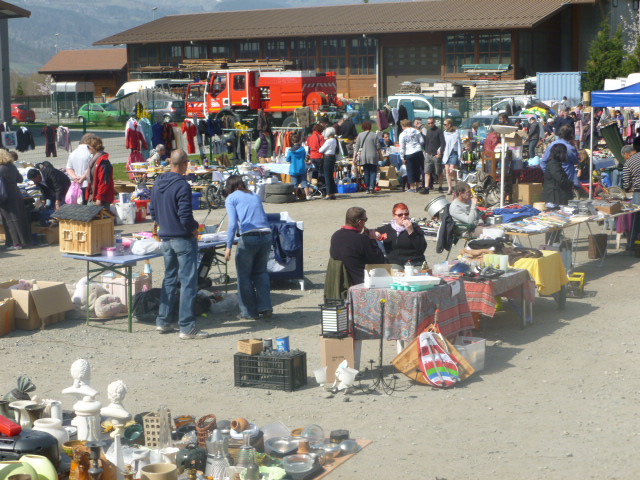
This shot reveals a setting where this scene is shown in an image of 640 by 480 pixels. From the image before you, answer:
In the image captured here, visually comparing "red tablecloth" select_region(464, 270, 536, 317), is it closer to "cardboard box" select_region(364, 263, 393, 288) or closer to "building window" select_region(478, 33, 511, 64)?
"cardboard box" select_region(364, 263, 393, 288)

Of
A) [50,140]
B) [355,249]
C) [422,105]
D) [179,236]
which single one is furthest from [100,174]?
[422,105]

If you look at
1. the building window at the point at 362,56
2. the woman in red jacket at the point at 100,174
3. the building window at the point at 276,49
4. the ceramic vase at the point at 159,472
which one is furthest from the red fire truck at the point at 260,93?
the ceramic vase at the point at 159,472

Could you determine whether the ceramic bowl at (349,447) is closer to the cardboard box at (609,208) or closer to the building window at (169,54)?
the cardboard box at (609,208)

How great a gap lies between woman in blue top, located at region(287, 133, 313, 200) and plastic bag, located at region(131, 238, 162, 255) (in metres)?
9.97

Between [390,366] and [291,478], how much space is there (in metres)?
2.63

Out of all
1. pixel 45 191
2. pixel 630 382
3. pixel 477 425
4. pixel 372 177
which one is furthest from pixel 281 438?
pixel 372 177

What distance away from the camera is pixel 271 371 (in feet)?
26.4

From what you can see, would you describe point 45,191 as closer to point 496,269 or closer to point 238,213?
point 238,213

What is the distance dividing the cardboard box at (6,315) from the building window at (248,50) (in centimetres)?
5126

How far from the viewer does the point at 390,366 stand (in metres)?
8.58

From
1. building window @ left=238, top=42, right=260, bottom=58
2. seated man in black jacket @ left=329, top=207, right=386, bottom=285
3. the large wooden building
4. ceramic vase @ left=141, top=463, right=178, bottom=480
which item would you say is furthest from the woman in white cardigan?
building window @ left=238, top=42, right=260, bottom=58

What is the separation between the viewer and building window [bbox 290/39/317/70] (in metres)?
58.4

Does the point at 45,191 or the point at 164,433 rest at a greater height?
the point at 45,191

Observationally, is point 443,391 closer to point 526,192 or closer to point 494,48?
point 526,192
